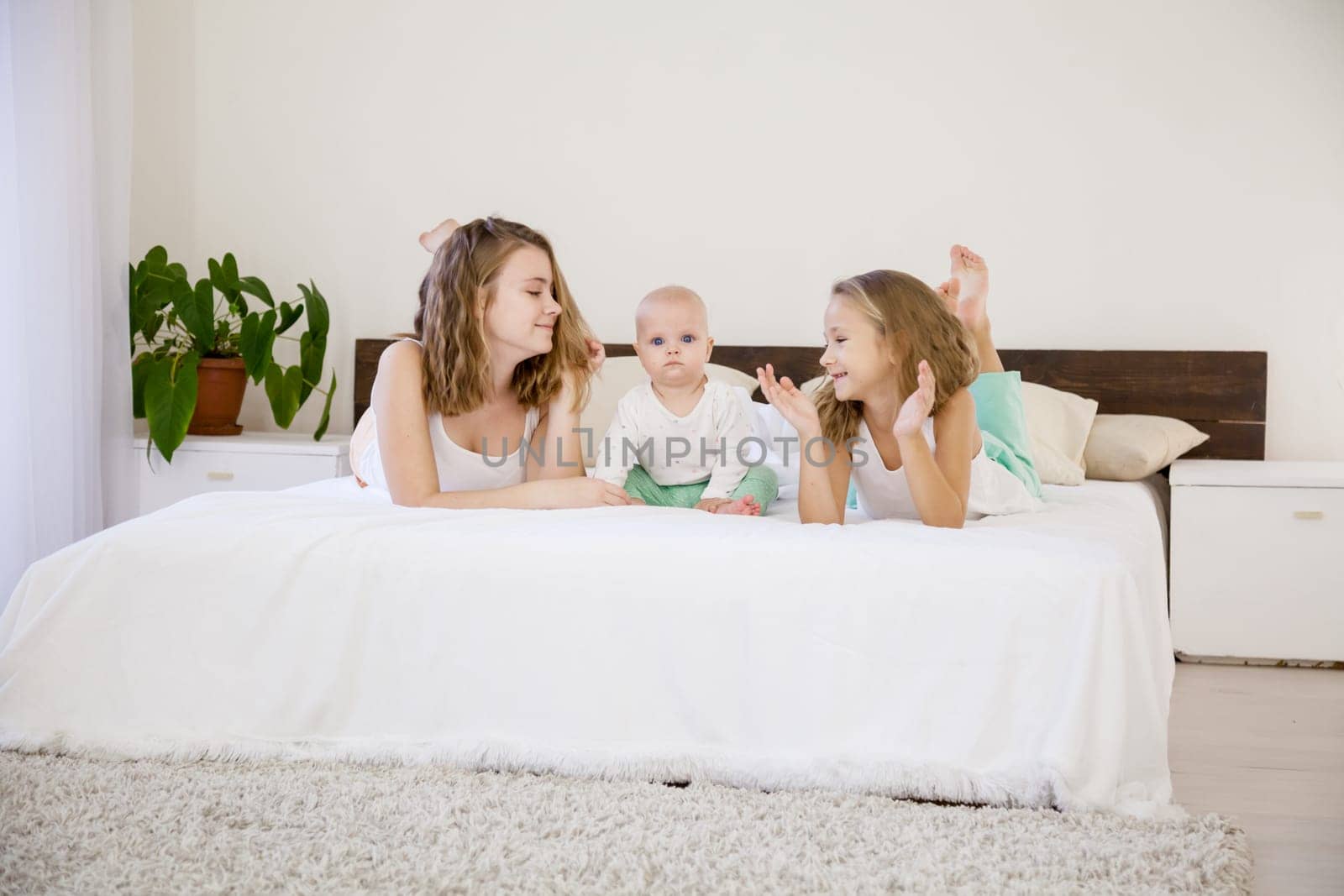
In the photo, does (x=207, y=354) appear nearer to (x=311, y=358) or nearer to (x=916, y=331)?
(x=311, y=358)

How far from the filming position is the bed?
1.49 meters

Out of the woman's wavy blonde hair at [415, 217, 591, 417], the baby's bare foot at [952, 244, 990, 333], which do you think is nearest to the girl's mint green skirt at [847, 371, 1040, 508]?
the baby's bare foot at [952, 244, 990, 333]

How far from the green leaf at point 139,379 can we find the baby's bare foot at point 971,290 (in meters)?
2.20

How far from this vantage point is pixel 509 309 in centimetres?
209

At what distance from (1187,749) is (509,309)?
55.6 inches

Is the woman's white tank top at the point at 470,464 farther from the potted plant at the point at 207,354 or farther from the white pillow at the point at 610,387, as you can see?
the potted plant at the point at 207,354

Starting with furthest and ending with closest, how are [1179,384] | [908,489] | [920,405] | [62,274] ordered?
1. [1179,384]
2. [62,274]
3. [908,489]
4. [920,405]

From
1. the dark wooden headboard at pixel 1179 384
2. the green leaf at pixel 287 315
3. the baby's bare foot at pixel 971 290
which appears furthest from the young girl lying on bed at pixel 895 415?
the green leaf at pixel 287 315

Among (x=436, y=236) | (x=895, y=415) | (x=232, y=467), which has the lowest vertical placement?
(x=232, y=467)

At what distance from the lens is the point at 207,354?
3.46 m

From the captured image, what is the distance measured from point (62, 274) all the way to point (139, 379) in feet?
Result: 1.43

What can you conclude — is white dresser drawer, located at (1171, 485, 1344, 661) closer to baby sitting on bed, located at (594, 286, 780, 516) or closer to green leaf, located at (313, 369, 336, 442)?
baby sitting on bed, located at (594, 286, 780, 516)

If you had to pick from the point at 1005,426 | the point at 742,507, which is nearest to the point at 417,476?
the point at 742,507

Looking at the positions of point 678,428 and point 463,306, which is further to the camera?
point 678,428
